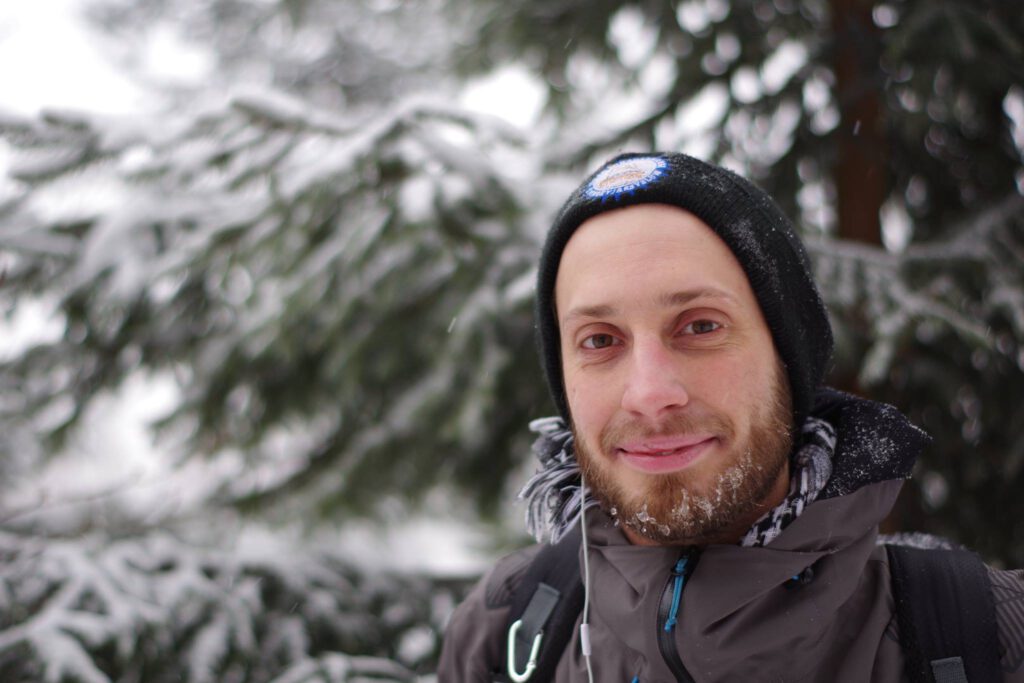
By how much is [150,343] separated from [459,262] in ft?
5.54

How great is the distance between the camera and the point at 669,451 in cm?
149

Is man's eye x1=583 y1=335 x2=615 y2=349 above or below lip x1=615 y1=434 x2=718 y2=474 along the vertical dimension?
above

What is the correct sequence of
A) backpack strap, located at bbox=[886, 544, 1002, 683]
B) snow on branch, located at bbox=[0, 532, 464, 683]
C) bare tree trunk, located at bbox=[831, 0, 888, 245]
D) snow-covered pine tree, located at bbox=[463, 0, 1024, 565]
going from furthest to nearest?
1. bare tree trunk, located at bbox=[831, 0, 888, 245]
2. snow-covered pine tree, located at bbox=[463, 0, 1024, 565]
3. snow on branch, located at bbox=[0, 532, 464, 683]
4. backpack strap, located at bbox=[886, 544, 1002, 683]

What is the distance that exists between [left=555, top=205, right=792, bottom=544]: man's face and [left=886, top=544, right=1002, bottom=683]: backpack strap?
312mm

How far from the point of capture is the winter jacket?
1366 millimetres

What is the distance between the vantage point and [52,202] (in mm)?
3070

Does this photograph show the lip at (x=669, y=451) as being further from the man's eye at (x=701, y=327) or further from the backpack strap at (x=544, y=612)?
the backpack strap at (x=544, y=612)

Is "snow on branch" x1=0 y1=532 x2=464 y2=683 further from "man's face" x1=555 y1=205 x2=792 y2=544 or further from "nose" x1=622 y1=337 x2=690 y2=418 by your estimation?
"nose" x1=622 y1=337 x2=690 y2=418

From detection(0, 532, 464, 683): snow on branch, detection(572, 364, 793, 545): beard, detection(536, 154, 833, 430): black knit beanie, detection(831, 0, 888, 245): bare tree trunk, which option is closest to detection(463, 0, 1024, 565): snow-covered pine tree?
detection(831, 0, 888, 245): bare tree trunk

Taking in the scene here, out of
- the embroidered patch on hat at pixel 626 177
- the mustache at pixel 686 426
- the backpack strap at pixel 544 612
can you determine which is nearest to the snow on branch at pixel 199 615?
the backpack strap at pixel 544 612

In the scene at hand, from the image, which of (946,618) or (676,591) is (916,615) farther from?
(676,591)

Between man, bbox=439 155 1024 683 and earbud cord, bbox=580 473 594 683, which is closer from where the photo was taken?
man, bbox=439 155 1024 683

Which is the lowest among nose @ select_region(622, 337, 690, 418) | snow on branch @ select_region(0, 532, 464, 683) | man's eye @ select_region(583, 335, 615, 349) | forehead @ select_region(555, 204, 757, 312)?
snow on branch @ select_region(0, 532, 464, 683)

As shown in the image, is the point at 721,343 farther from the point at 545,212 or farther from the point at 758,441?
the point at 545,212
